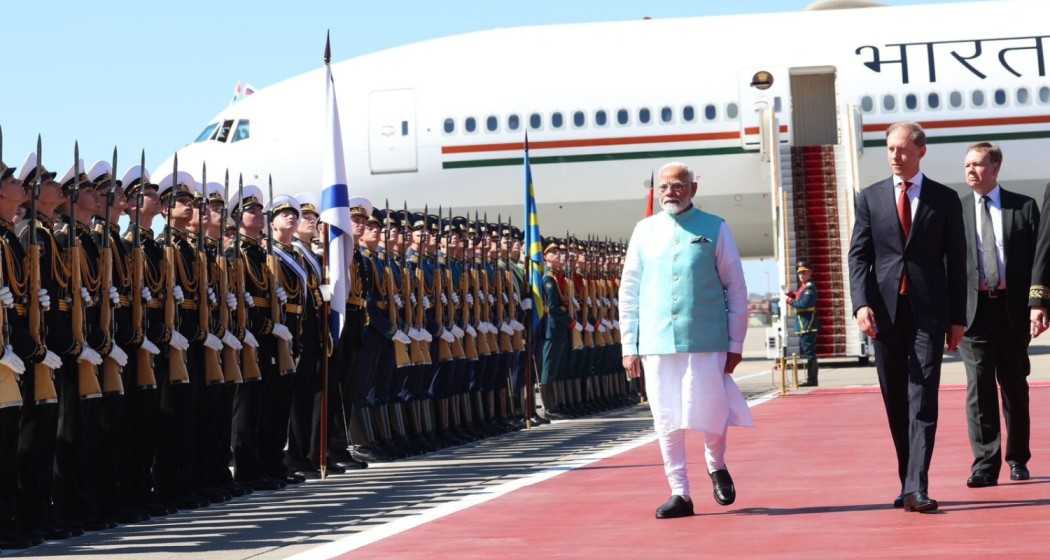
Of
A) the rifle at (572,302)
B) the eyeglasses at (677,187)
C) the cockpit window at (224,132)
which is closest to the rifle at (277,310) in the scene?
the eyeglasses at (677,187)

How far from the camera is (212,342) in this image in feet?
30.6

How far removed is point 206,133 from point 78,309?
65.5 ft

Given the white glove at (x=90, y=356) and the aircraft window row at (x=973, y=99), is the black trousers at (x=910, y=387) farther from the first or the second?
the aircraft window row at (x=973, y=99)

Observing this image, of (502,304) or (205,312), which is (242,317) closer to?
(205,312)

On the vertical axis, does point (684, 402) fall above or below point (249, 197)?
below

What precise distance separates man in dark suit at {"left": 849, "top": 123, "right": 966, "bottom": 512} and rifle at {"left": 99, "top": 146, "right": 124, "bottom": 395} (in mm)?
3281

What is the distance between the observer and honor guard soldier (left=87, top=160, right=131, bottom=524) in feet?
27.4

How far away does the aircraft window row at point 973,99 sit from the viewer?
84.5ft

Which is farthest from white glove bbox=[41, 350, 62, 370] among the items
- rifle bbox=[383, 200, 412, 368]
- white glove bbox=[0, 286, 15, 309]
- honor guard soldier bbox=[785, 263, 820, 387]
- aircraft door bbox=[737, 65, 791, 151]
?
aircraft door bbox=[737, 65, 791, 151]

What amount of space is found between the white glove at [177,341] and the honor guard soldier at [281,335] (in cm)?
113

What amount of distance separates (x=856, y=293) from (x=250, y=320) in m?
3.61

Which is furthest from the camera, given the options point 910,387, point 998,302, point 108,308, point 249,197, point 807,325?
point 807,325

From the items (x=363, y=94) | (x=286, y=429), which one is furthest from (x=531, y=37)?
(x=286, y=429)

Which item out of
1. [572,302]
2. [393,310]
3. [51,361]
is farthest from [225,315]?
[572,302]
